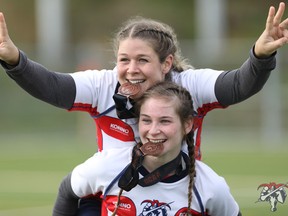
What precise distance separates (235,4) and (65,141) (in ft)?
37.4

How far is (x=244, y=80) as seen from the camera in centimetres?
569

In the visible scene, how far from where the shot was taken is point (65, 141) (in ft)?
54.3

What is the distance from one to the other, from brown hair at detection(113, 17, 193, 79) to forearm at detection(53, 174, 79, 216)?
0.96 m

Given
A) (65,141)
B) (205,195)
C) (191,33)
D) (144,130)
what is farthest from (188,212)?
(191,33)

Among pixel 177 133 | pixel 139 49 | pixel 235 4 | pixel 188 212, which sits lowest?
pixel 188 212

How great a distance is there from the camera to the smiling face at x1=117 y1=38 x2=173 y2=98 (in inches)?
226

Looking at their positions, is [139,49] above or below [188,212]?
above

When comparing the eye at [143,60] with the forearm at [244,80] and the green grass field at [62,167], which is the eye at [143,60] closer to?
the forearm at [244,80]

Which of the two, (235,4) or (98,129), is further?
(235,4)

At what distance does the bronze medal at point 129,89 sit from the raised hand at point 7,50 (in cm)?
67

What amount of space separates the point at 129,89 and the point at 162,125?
325 millimetres

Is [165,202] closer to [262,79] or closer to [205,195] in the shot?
[205,195]

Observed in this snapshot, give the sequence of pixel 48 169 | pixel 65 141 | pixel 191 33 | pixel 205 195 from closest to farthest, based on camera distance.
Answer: pixel 205 195 → pixel 48 169 → pixel 65 141 → pixel 191 33

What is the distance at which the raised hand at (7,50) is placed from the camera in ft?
18.1
